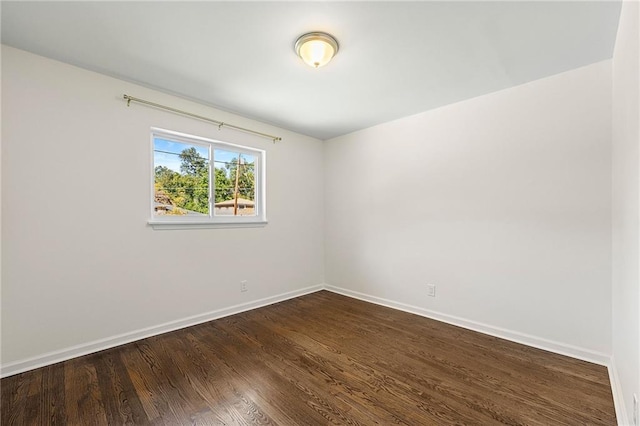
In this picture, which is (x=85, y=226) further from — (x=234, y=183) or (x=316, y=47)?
(x=316, y=47)

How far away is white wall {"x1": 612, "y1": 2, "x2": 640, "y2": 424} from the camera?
1.32m

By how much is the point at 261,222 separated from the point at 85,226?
175cm

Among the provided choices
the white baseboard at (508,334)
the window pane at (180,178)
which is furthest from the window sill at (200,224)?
the white baseboard at (508,334)

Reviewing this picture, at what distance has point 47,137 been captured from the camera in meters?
2.18

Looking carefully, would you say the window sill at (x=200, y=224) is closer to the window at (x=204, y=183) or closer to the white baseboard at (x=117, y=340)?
the window at (x=204, y=183)

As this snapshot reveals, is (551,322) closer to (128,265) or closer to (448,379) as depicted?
(448,379)

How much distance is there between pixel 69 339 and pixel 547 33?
4.17 metres

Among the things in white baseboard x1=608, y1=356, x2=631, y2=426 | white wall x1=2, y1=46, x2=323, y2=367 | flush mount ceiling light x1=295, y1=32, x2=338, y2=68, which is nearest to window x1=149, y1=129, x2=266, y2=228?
white wall x1=2, y1=46, x2=323, y2=367

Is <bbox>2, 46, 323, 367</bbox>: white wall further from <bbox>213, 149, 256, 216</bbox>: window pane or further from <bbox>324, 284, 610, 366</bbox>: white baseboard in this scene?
<bbox>324, 284, 610, 366</bbox>: white baseboard

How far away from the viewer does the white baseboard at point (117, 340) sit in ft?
6.73

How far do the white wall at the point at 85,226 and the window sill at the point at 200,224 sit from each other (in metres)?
0.06

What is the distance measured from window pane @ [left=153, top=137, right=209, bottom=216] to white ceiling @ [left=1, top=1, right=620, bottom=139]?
59 cm

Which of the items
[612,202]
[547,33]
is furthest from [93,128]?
[612,202]

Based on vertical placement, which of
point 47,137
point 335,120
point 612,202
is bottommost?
point 612,202
